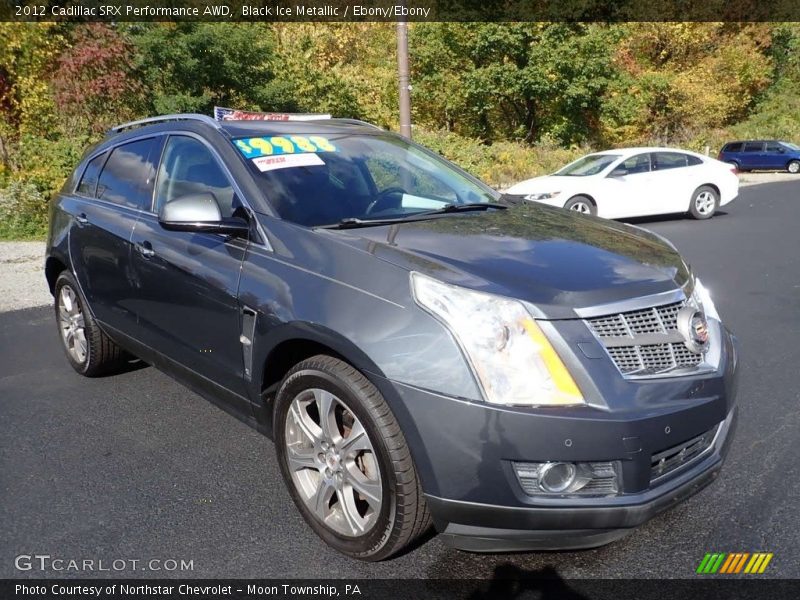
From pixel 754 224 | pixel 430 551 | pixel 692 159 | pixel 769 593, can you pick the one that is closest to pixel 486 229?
pixel 430 551

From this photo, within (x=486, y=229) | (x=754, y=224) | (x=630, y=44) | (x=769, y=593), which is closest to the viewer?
(x=769, y=593)

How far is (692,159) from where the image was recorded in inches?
563

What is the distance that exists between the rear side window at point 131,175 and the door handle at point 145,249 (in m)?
0.24

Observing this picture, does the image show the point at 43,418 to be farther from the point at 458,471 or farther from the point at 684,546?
the point at 684,546

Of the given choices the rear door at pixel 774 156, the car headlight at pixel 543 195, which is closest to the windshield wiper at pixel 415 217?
the car headlight at pixel 543 195

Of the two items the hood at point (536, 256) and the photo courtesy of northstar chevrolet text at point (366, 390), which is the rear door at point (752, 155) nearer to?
the photo courtesy of northstar chevrolet text at point (366, 390)

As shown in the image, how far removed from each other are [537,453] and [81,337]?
3.79 m

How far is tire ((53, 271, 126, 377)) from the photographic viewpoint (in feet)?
Result: 15.8

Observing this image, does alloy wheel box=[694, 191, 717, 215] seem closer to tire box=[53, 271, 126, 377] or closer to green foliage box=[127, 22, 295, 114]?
tire box=[53, 271, 126, 377]

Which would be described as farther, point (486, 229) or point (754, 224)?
point (754, 224)

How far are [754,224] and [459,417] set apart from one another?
12269 millimetres

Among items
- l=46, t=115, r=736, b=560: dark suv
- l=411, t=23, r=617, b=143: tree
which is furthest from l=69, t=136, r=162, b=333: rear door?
l=411, t=23, r=617, b=143: tree

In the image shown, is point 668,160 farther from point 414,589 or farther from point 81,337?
point 414,589

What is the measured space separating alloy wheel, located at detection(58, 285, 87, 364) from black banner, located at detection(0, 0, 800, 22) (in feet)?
27.1
